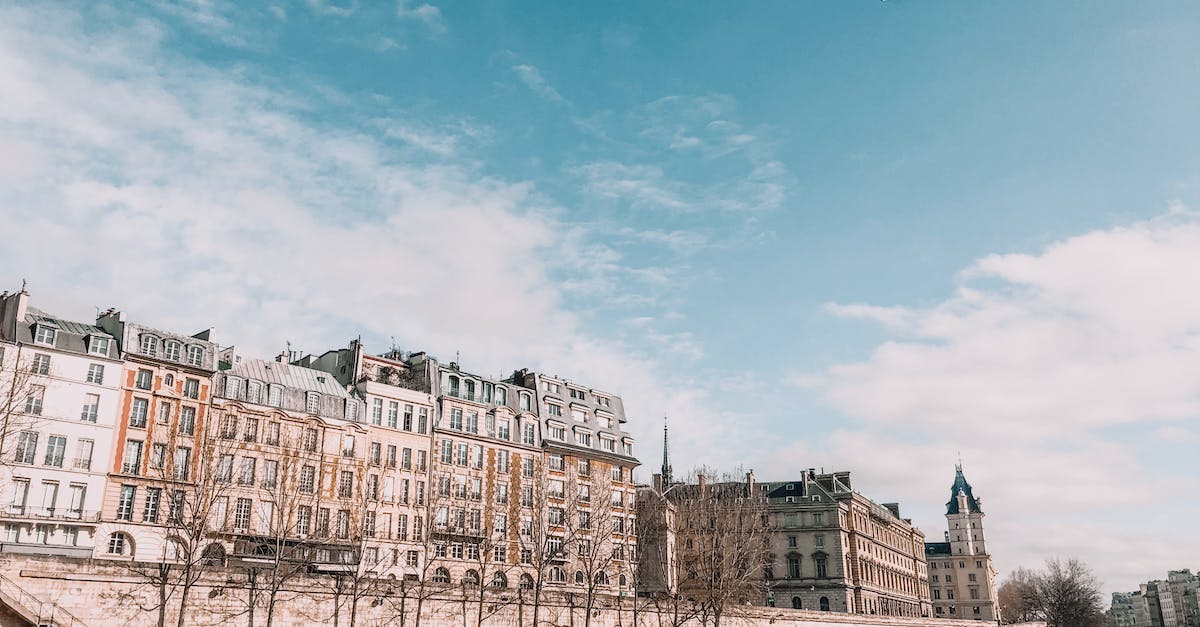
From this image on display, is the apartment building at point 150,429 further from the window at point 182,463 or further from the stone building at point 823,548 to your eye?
the stone building at point 823,548

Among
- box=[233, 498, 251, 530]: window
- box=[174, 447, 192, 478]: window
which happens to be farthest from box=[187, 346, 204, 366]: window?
box=[233, 498, 251, 530]: window

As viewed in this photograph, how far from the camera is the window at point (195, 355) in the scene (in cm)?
5934

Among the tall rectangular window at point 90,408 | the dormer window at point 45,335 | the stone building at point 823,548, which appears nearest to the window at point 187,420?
the tall rectangular window at point 90,408

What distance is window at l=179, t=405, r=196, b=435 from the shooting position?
5750cm

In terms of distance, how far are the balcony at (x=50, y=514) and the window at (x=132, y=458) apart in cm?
312

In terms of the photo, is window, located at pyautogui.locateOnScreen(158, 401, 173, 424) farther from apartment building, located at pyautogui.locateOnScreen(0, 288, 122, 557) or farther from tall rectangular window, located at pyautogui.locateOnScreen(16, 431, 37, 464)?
tall rectangular window, located at pyautogui.locateOnScreen(16, 431, 37, 464)

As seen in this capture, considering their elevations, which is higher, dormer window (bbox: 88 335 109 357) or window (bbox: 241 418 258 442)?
dormer window (bbox: 88 335 109 357)

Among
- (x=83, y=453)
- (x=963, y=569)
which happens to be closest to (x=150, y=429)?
(x=83, y=453)

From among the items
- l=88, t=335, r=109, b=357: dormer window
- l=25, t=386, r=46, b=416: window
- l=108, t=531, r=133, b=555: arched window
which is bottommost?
l=108, t=531, r=133, b=555: arched window

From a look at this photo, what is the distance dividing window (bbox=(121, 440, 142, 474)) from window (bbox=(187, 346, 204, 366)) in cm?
607

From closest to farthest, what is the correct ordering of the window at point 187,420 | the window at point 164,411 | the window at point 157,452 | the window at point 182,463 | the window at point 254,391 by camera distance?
the window at point 157,452, the window at point 182,463, the window at point 164,411, the window at point 187,420, the window at point 254,391

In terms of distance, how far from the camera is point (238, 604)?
42.2 meters

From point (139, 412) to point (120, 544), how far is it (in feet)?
25.9

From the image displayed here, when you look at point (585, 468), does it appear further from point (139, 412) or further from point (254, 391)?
point (139, 412)
